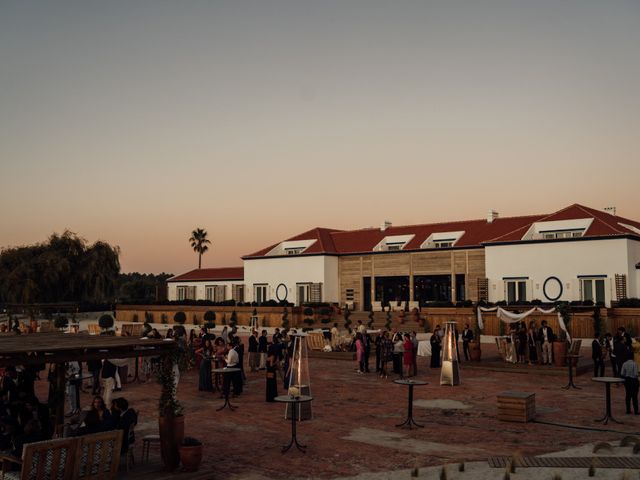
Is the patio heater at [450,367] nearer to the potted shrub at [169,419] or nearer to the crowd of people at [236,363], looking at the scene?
the crowd of people at [236,363]

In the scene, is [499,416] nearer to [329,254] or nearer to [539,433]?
[539,433]

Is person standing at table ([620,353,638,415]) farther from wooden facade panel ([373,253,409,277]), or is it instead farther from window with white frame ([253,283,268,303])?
window with white frame ([253,283,268,303])

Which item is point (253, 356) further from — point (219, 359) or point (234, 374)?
point (234, 374)

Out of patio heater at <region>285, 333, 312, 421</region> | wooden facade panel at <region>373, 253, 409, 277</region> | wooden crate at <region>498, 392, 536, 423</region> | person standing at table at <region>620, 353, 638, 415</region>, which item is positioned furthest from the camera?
wooden facade panel at <region>373, 253, 409, 277</region>

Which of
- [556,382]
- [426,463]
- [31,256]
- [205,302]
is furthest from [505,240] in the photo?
[31,256]

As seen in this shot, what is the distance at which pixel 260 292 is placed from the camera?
56250 mm

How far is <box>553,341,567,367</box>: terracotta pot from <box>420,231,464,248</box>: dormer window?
2351 cm

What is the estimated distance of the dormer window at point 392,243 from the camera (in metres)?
50.6

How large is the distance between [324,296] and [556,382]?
101 ft

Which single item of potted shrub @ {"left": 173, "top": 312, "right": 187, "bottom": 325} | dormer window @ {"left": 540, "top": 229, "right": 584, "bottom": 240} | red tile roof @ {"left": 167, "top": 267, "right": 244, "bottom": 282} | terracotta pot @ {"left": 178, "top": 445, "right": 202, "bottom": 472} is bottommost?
terracotta pot @ {"left": 178, "top": 445, "right": 202, "bottom": 472}

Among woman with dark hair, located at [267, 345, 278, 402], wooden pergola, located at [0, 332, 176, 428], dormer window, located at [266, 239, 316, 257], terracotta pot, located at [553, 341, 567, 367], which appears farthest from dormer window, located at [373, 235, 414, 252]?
wooden pergola, located at [0, 332, 176, 428]

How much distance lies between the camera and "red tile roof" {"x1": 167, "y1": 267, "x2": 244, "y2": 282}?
61325mm

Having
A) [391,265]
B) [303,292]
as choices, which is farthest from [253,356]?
[303,292]

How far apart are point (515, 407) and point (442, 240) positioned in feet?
113
